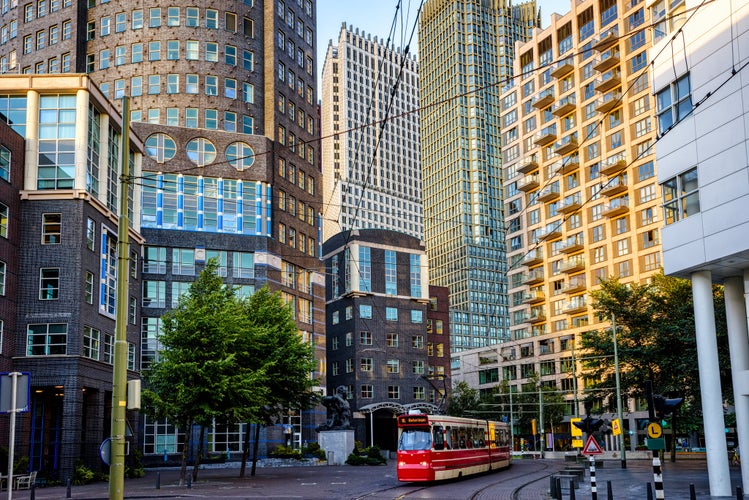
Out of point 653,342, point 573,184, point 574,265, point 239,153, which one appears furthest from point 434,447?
point 573,184

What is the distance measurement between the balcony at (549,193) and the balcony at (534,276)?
10.2 m

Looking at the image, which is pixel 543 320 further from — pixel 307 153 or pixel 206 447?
pixel 206 447

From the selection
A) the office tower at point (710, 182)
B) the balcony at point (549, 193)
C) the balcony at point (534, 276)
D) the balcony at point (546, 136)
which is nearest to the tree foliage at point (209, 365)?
the office tower at point (710, 182)

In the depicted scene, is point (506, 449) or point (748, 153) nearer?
point (748, 153)

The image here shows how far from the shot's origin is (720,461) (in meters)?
27.9

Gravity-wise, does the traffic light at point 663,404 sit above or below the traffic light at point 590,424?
above

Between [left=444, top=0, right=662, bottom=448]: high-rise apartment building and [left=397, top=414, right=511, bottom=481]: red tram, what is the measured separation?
5177cm

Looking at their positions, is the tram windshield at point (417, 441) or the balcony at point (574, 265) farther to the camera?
the balcony at point (574, 265)

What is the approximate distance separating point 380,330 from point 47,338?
5504 centimetres

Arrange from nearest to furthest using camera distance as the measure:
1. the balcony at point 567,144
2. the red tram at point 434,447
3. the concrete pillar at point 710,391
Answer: the concrete pillar at point 710,391 → the red tram at point 434,447 → the balcony at point 567,144

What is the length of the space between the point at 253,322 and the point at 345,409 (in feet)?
86.0

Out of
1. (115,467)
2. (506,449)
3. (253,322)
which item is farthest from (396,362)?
(115,467)

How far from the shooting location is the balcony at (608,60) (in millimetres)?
104062

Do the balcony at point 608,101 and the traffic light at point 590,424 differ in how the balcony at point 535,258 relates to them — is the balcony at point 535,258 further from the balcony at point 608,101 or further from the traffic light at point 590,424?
the traffic light at point 590,424
